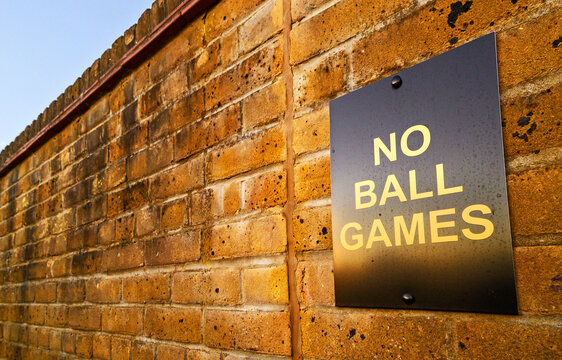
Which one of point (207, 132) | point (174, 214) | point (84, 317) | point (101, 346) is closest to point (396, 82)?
point (207, 132)

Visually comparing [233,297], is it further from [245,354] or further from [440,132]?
[440,132]

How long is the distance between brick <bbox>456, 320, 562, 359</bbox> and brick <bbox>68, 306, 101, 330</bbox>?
5.20ft

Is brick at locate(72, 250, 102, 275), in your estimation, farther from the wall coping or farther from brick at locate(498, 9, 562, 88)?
brick at locate(498, 9, 562, 88)

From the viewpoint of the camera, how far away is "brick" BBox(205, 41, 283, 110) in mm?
1178

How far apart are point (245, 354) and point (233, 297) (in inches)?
6.0

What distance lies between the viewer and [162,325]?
1.47m

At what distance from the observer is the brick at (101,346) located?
1762 mm

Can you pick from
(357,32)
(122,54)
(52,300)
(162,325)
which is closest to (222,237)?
(162,325)

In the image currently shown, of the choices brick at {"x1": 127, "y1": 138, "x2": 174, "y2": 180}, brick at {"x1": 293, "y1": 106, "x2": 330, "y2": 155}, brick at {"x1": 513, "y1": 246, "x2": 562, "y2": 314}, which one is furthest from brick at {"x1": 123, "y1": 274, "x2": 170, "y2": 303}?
brick at {"x1": 513, "y1": 246, "x2": 562, "y2": 314}

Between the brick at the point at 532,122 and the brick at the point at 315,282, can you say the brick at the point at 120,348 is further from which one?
the brick at the point at 532,122

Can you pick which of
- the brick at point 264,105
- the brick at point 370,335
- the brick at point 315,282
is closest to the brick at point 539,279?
the brick at point 370,335

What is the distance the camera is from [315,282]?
99 cm

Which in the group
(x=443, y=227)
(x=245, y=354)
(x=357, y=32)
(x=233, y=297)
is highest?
(x=357, y=32)

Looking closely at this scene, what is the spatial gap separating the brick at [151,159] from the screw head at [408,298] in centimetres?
100
